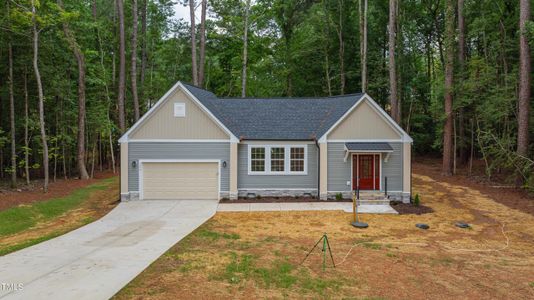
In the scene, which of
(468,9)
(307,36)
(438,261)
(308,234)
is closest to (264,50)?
(307,36)

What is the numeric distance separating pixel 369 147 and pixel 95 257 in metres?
11.3

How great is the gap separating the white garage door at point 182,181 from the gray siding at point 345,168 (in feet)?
17.9

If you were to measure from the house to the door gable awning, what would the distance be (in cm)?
8

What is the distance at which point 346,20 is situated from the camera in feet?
93.6

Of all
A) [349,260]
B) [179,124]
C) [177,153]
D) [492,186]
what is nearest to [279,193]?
[177,153]

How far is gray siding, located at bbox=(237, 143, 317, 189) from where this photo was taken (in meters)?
14.8

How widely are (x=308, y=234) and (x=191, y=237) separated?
3.55 m

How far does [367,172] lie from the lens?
574 inches

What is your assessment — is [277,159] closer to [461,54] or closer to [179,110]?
[179,110]

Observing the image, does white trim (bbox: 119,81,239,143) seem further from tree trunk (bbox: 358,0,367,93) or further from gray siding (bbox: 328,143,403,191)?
tree trunk (bbox: 358,0,367,93)

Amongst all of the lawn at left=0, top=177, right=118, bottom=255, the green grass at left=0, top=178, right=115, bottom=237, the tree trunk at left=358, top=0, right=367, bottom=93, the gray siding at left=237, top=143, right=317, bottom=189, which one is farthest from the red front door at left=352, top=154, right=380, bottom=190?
the green grass at left=0, top=178, right=115, bottom=237

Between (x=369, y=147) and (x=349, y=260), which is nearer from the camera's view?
(x=349, y=260)

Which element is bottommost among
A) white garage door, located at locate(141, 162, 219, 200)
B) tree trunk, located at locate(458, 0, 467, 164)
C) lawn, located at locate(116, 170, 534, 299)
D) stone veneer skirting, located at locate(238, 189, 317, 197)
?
lawn, located at locate(116, 170, 534, 299)

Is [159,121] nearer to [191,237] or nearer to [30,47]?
[191,237]
